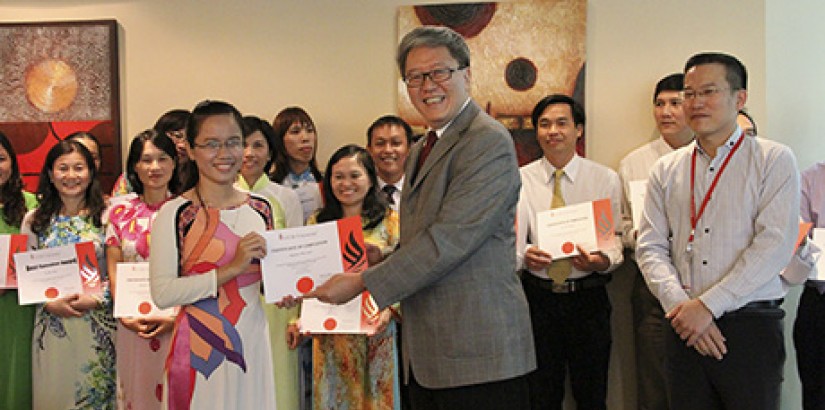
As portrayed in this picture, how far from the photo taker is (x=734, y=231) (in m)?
2.53

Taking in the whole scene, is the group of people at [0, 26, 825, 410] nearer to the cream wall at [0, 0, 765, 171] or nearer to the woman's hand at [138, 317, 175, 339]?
the woman's hand at [138, 317, 175, 339]

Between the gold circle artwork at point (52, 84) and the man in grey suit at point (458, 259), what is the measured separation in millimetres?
2983

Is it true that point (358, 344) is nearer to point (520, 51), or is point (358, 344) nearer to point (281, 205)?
point (281, 205)

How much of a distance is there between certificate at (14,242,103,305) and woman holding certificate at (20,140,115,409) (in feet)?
0.22

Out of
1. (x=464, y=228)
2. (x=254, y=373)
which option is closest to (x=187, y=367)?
(x=254, y=373)

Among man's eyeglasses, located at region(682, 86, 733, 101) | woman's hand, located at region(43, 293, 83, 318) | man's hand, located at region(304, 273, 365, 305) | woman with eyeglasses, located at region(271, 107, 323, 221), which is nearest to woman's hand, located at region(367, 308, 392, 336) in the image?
woman with eyeglasses, located at region(271, 107, 323, 221)

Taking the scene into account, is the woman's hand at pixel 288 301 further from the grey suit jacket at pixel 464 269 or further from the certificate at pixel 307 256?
the grey suit jacket at pixel 464 269

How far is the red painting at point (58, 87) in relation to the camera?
172 inches

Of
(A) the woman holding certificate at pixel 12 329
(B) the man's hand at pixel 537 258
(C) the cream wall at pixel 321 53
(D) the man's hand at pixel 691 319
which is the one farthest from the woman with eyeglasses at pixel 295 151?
(D) the man's hand at pixel 691 319

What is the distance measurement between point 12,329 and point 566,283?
2.64 m

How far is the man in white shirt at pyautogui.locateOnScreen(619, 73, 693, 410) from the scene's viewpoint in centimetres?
370

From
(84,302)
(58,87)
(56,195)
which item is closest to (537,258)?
(84,302)

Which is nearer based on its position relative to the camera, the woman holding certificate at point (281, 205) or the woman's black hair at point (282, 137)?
the woman holding certificate at point (281, 205)

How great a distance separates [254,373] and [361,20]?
7.99 ft
